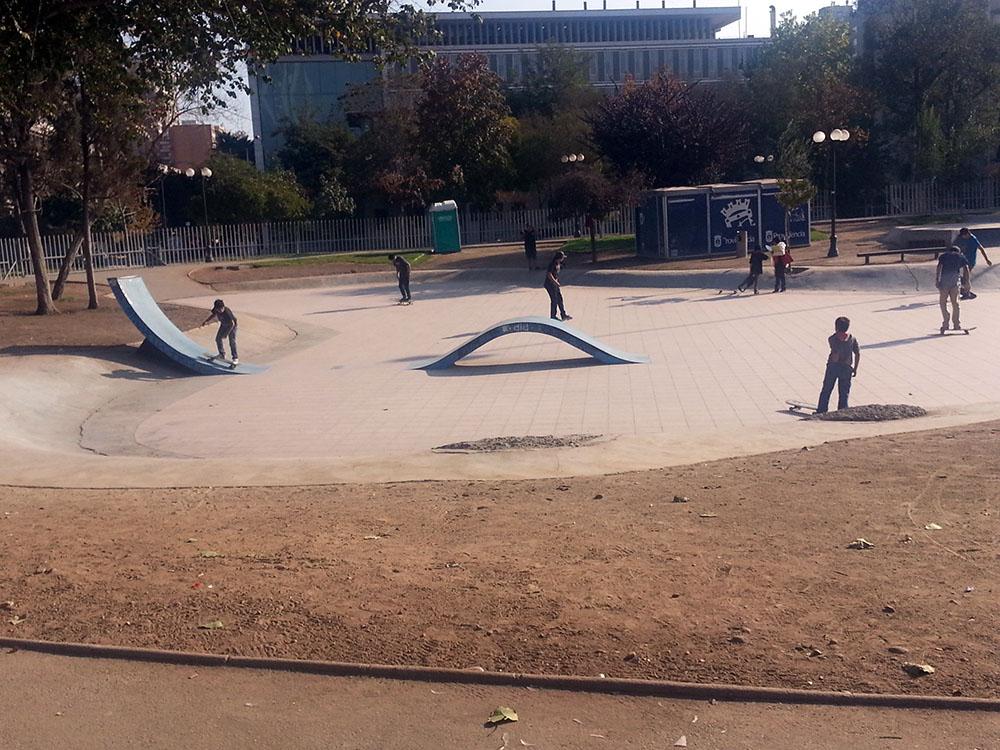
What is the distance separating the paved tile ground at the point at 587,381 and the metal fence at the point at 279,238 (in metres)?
21.9

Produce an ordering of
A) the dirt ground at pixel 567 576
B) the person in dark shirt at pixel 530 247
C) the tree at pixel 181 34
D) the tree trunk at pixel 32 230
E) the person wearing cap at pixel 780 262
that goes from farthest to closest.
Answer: the person in dark shirt at pixel 530 247 → the person wearing cap at pixel 780 262 → the tree trunk at pixel 32 230 → the tree at pixel 181 34 → the dirt ground at pixel 567 576

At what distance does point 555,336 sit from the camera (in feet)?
66.4

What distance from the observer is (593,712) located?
4914mm

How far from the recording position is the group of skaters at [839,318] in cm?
1402

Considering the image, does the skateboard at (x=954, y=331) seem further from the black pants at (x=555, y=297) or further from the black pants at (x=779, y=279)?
the black pants at (x=779, y=279)

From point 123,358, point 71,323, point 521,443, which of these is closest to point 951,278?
point 521,443

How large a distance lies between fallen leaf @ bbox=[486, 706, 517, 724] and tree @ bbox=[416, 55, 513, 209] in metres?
49.1

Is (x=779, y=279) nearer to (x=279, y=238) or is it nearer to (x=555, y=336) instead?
(x=555, y=336)

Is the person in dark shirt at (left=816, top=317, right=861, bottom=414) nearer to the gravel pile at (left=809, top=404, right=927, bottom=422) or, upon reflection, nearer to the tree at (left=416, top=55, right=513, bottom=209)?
the gravel pile at (left=809, top=404, right=927, bottom=422)

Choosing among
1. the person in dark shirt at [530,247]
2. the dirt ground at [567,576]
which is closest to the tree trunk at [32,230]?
the person in dark shirt at [530,247]

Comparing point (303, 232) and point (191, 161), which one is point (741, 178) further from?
point (191, 161)

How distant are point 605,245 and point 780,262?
16.7 metres

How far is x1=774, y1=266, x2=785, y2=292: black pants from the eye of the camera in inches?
1180

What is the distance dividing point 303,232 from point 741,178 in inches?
1084
